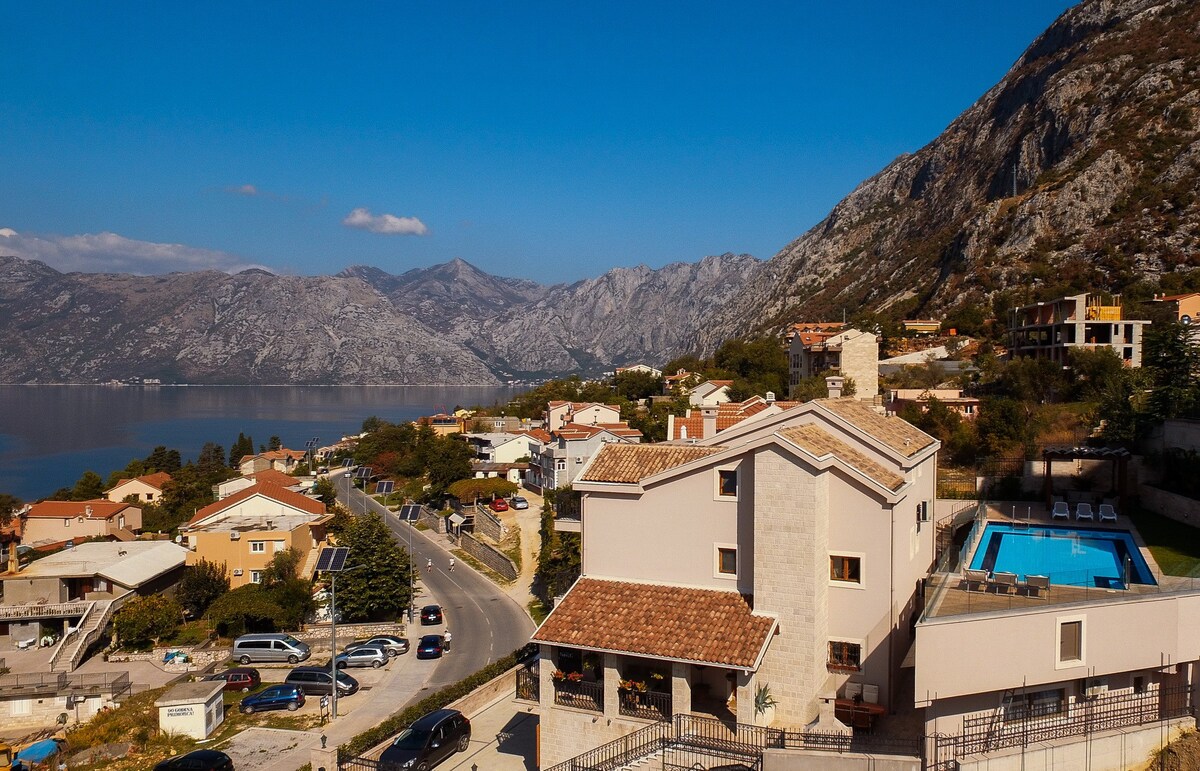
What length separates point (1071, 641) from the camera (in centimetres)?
1428

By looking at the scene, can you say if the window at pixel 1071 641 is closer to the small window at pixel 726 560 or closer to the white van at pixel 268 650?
the small window at pixel 726 560

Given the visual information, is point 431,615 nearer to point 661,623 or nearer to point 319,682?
point 319,682

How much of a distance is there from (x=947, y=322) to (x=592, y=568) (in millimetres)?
75494

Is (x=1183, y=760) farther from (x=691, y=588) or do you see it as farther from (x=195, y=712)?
(x=195, y=712)

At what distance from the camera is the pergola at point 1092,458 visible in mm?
27453

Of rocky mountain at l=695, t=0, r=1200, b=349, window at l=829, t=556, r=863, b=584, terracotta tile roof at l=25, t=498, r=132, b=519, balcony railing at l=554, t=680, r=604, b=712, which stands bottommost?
terracotta tile roof at l=25, t=498, r=132, b=519

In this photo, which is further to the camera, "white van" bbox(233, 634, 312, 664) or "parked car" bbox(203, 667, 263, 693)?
"white van" bbox(233, 634, 312, 664)

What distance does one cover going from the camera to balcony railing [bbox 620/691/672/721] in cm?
1627

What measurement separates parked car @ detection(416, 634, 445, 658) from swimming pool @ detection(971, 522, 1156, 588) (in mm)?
19001

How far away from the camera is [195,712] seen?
23578mm

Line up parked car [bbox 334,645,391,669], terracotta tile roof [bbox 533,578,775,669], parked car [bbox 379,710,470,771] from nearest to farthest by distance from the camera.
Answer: terracotta tile roof [bbox 533,578,775,669] < parked car [bbox 379,710,470,771] < parked car [bbox 334,645,391,669]

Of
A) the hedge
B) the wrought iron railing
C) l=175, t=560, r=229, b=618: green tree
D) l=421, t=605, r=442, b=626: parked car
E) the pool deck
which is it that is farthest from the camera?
l=175, t=560, r=229, b=618: green tree

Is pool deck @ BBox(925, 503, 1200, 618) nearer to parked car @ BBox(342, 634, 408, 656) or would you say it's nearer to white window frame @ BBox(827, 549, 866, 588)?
white window frame @ BBox(827, 549, 866, 588)

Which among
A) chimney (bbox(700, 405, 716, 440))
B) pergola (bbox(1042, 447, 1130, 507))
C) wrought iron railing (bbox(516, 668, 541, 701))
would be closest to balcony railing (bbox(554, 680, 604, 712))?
wrought iron railing (bbox(516, 668, 541, 701))
